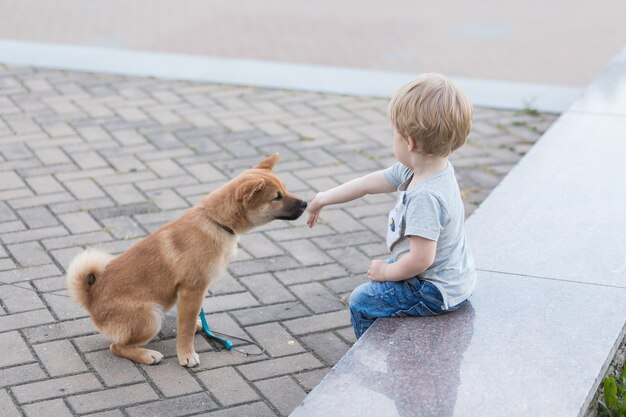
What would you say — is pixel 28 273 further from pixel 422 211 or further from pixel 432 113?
pixel 432 113

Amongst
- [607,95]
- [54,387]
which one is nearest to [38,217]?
[54,387]

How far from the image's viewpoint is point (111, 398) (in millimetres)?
3928

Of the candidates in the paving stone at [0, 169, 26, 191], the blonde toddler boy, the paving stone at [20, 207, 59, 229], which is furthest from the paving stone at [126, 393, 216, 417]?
the paving stone at [0, 169, 26, 191]

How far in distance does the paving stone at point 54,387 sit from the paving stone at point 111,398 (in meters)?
0.06

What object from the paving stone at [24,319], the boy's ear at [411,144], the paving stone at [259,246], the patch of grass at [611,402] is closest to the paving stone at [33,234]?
the paving stone at [24,319]

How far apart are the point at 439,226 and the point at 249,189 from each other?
0.81m

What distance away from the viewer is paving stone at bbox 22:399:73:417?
3.81 metres

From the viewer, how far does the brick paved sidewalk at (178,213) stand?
407 centimetres

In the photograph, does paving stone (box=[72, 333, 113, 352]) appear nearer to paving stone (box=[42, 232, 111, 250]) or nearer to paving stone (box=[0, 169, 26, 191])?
paving stone (box=[42, 232, 111, 250])

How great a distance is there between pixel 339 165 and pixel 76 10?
6251 millimetres

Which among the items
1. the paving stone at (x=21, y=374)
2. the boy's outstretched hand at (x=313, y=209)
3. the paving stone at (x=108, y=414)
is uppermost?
the boy's outstretched hand at (x=313, y=209)

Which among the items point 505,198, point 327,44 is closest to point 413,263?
point 505,198

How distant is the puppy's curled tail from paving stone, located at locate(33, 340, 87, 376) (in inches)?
9.7

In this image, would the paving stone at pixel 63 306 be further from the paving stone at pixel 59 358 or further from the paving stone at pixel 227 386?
the paving stone at pixel 227 386
